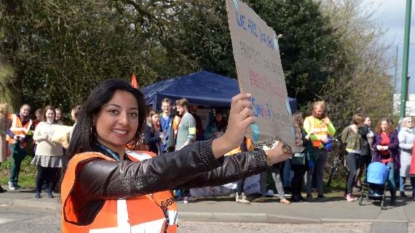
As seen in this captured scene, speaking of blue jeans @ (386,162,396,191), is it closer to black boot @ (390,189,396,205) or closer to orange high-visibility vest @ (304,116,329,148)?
black boot @ (390,189,396,205)

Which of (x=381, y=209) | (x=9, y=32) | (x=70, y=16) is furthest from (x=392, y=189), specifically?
(x=9, y=32)

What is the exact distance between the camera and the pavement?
10.5 meters

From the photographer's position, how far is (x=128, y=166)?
7.47 feet

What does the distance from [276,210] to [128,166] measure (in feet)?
29.8

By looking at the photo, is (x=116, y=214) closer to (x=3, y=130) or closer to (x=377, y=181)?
(x=377, y=181)

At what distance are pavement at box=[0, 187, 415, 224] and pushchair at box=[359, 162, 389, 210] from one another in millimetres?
198

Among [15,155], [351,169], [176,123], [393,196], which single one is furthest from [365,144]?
[15,155]

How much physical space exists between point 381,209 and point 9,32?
31.7 ft

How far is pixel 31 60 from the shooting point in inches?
671

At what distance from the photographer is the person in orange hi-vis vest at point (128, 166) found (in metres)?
2.15

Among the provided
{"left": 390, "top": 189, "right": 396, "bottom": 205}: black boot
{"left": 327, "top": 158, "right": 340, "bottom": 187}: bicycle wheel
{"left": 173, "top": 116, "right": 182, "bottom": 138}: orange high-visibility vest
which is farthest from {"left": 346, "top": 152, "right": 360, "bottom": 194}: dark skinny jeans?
{"left": 173, "top": 116, "right": 182, "bottom": 138}: orange high-visibility vest

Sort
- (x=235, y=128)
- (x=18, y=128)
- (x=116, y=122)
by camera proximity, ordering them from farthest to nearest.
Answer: (x=18, y=128) → (x=116, y=122) → (x=235, y=128)

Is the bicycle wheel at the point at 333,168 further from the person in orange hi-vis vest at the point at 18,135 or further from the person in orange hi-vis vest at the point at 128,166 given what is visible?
the person in orange hi-vis vest at the point at 128,166

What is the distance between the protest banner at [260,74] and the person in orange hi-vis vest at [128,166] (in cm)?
12
